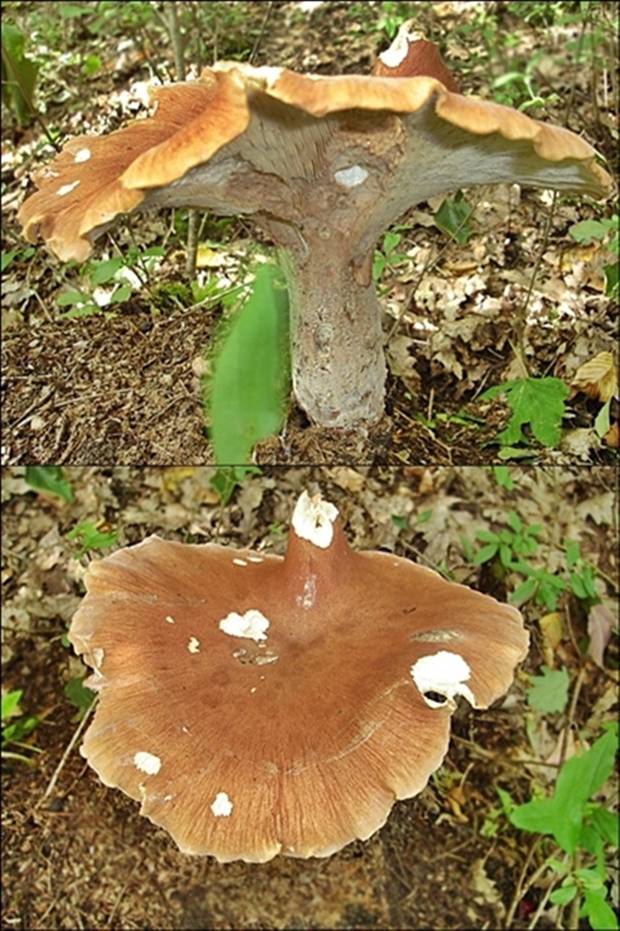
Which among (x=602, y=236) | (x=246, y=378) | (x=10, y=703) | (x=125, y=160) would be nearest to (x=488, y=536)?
(x=602, y=236)

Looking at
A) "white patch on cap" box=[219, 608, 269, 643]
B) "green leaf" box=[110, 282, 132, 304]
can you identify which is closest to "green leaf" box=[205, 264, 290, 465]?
"green leaf" box=[110, 282, 132, 304]

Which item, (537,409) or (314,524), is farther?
(314,524)

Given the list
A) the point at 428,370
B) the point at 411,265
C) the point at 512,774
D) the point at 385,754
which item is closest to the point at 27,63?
the point at 411,265

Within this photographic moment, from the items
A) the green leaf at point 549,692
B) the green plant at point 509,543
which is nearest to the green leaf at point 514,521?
the green plant at point 509,543

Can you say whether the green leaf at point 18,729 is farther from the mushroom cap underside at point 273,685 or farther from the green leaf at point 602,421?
the green leaf at point 602,421

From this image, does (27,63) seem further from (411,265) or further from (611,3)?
(611,3)

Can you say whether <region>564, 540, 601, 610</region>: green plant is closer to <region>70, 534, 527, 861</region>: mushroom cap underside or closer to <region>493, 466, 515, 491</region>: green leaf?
<region>493, 466, 515, 491</region>: green leaf

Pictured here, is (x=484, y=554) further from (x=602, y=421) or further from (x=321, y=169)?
(x=321, y=169)
